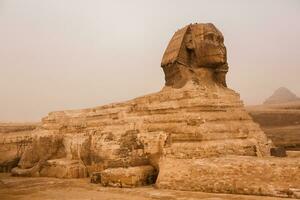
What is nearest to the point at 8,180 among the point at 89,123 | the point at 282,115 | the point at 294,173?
the point at 89,123

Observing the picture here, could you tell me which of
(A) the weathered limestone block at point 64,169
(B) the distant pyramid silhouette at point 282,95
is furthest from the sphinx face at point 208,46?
(B) the distant pyramid silhouette at point 282,95

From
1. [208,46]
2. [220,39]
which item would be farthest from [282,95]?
[208,46]

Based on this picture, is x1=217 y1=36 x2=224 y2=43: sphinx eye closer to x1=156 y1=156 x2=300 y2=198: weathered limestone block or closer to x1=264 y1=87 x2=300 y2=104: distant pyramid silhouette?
x1=156 y1=156 x2=300 y2=198: weathered limestone block

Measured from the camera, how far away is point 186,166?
10.3 m

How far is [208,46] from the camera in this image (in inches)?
485

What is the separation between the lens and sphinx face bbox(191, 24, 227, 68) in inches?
484

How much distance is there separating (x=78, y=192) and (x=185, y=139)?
3.69 m

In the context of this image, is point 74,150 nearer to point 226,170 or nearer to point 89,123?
point 89,123

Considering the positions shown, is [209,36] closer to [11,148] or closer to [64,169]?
[64,169]

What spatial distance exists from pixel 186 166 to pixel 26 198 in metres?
4.80

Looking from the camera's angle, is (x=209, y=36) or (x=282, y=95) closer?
(x=209, y=36)

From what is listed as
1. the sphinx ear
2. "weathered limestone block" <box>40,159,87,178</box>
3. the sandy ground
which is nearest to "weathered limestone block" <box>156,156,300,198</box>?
the sandy ground

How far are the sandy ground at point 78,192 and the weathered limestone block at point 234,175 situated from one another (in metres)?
0.30

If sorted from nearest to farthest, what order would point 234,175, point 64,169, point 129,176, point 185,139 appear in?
point 234,175 → point 185,139 → point 129,176 → point 64,169
